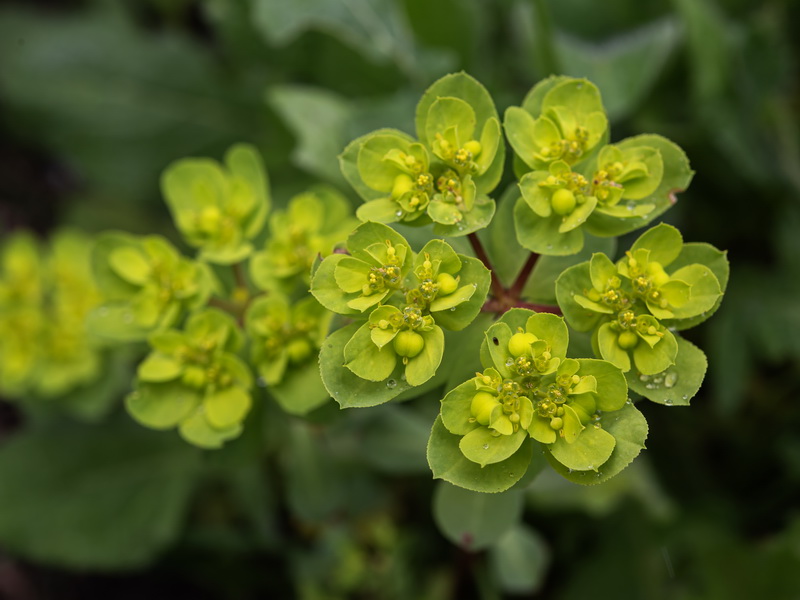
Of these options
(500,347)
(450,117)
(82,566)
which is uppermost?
(450,117)

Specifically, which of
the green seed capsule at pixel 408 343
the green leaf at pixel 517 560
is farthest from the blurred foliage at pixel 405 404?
the green seed capsule at pixel 408 343

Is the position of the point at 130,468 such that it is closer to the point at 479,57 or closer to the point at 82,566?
the point at 82,566

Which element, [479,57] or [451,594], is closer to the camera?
[451,594]

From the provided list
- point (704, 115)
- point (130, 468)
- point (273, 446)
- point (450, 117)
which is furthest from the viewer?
point (130, 468)

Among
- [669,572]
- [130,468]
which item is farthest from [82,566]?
[669,572]

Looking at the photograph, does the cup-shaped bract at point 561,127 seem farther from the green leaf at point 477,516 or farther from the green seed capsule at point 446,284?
the green leaf at point 477,516

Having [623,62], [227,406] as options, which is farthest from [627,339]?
[623,62]

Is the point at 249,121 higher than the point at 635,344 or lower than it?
lower

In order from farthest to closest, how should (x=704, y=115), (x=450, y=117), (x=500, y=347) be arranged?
(x=704, y=115)
(x=450, y=117)
(x=500, y=347)
